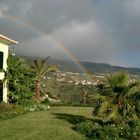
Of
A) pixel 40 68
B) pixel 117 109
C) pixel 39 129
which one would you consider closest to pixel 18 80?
pixel 40 68

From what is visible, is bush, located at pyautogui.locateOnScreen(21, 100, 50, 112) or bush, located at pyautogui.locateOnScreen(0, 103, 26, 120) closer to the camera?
bush, located at pyautogui.locateOnScreen(0, 103, 26, 120)

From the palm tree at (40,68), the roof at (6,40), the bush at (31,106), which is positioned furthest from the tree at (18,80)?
the palm tree at (40,68)

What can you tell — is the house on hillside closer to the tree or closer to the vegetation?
the tree

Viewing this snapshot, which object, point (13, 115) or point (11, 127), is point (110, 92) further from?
point (13, 115)

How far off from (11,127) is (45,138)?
3.74 metres

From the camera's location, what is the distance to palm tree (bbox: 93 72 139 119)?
26.3m

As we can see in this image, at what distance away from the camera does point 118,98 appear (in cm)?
2681

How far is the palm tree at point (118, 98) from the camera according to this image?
86.3 feet

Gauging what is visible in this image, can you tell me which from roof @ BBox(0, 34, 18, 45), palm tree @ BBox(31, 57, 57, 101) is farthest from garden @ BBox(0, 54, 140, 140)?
palm tree @ BBox(31, 57, 57, 101)

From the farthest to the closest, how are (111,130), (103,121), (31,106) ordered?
(31,106)
(103,121)
(111,130)

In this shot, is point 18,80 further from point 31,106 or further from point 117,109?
point 117,109

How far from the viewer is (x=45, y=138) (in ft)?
77.6

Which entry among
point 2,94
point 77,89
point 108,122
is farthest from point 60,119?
point 77,89

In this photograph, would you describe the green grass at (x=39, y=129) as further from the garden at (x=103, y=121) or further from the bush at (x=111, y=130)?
the bush at (x=111, y=130)
